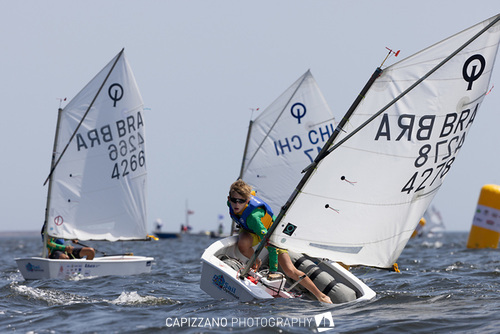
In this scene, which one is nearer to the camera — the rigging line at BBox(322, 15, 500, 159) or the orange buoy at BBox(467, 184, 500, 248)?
the rigging line at BBox(322, 15, 500, 159)

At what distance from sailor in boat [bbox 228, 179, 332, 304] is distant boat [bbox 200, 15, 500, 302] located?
0.25m

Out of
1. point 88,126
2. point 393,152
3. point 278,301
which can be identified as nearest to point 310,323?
point 278,301

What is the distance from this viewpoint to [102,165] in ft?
63.6

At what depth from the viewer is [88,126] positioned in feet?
63.0

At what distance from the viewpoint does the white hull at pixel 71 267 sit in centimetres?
1642

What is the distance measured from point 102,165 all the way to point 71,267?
3.78 meters

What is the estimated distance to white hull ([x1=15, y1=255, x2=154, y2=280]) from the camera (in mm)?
16422

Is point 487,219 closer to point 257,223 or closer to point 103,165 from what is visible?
point 103,165

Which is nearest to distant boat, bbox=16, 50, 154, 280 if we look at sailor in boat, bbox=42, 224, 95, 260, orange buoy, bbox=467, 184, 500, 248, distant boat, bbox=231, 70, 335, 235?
sailor in boat, bbox=42, 224, 95, 260

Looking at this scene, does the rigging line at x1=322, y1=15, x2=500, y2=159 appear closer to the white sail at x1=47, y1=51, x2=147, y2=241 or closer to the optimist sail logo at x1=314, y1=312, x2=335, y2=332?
the optimist sail logo at x1=314, y1=312, x2=335, y2=332

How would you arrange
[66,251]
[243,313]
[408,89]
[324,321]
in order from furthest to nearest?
[66,251]
[408,89]
[243,313]
[324,321]

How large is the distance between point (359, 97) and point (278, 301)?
3.03 metres

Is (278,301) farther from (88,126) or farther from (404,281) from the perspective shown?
(88,126)

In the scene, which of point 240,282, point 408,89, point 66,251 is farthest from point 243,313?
point 66,251
